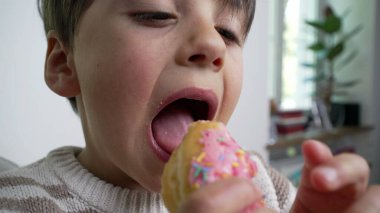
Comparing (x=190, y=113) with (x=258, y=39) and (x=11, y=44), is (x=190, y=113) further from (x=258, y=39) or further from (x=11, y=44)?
(x=258, y=39)

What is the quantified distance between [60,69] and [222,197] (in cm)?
43

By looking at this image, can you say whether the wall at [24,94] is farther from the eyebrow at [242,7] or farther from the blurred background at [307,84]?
the eyebrow at [242,7]

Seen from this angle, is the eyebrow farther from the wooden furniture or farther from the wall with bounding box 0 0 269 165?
the wooden furniture

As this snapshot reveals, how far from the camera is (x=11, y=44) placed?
814 mm

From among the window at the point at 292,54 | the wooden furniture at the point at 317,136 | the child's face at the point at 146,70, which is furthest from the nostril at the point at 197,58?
the window at the point at 292,54

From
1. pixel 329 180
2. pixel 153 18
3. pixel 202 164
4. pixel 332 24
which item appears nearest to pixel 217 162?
pixel 202 164

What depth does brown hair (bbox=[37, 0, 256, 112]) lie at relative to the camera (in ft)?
1.87

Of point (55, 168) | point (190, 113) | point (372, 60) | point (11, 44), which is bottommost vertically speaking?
point (372, 60)

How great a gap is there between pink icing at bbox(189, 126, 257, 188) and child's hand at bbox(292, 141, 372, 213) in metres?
0.08

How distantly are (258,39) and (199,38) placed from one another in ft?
3.16

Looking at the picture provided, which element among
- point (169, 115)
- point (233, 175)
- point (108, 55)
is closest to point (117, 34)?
point (108, 55)

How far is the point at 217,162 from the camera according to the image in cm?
37

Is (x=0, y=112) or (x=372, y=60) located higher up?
(x=0, y=112)

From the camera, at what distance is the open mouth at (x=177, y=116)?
1.63 feet
